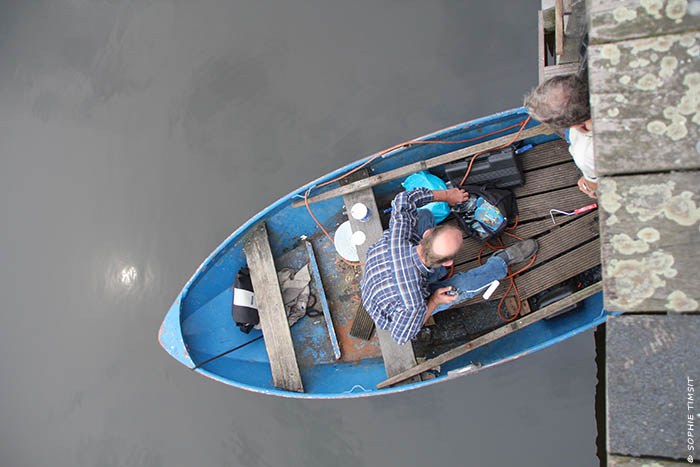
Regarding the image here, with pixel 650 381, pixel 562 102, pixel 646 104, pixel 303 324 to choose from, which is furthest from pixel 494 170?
pixel 303 324

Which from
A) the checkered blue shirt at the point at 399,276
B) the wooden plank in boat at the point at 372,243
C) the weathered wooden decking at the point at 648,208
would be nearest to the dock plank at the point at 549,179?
the checkered blue shirt at the point at 399,276

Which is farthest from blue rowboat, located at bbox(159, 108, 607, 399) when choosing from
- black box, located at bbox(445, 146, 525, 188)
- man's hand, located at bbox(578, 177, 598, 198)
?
man's hand, located at bbox(578, 177, 598, 198)

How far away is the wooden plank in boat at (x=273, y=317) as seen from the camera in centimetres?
585

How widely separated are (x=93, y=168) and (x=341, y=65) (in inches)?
170

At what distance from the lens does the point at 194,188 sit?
8148 mm

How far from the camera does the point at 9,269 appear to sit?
892 cm

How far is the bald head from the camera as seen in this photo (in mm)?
4164

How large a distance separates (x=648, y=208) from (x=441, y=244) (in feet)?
4.71

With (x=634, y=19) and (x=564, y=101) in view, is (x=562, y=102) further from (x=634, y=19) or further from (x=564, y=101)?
(x=634, y=19)

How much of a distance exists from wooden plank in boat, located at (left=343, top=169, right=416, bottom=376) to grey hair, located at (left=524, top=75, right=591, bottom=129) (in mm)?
2194

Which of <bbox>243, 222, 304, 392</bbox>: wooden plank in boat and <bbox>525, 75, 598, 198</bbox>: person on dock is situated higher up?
<bbox>525, 75, 598, 198</bbox>: person on dock

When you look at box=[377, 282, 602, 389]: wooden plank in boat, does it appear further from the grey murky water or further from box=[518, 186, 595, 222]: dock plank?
the grey murky water

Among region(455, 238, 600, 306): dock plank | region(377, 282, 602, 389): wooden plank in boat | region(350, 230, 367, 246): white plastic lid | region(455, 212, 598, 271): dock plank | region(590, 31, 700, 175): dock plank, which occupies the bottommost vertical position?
region(377, 282, 602, 389): wooden plank in boat

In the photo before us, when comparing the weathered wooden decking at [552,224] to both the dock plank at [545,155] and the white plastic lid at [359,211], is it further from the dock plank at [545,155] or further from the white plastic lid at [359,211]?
the white plastic lid at [359,211]
